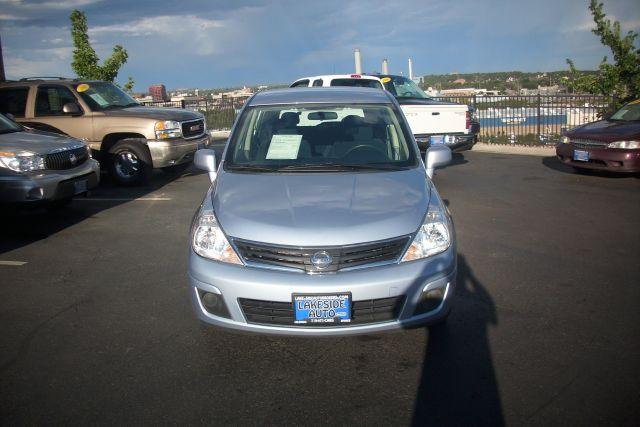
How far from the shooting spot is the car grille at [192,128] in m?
10.2

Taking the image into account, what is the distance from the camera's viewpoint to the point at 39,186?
679 centimetres

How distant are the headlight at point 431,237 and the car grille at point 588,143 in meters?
7.42

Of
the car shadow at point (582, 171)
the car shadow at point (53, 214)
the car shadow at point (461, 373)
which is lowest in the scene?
the car shadow at point (461, 373)

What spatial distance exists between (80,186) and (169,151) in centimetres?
259

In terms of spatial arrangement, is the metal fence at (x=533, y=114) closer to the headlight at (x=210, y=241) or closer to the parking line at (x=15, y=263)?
the parking line at (x=15, y=263)

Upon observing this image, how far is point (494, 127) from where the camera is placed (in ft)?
58.5

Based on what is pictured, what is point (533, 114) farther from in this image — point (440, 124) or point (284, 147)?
point (284, 147)

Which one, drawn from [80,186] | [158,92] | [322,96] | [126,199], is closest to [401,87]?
[126,199]

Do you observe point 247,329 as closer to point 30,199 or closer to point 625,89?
point 30,199

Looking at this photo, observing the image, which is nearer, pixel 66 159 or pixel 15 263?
pixel 15 263

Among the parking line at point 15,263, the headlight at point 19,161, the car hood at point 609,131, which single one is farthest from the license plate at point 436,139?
the parking line at point 15,263

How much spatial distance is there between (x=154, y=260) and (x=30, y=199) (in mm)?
2129

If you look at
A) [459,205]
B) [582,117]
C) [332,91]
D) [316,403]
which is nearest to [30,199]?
[332,91]

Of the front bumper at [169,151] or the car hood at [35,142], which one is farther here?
the front bumper at [169,151]
